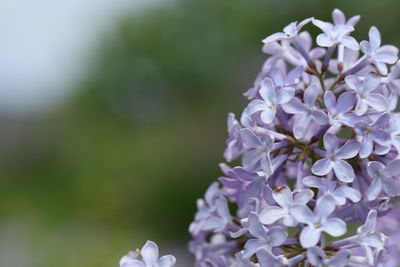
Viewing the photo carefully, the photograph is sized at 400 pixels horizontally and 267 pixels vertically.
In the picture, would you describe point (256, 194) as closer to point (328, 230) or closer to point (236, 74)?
point (328, 230)

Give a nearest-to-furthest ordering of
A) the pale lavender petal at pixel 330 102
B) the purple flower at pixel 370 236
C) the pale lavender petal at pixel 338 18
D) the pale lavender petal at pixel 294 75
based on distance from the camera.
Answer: the purple flower at pixel 370 236 → the pale lavender petal at pixel 330 102 → the pale lavender petal at pixel 294 75 → the pale lavender petal at pixel 338 18

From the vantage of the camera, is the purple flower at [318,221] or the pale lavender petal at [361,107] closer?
the purple flower at [318,221]

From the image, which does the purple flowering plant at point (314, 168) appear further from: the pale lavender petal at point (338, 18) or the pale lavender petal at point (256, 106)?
the pale lavender petal at point (338, 18)

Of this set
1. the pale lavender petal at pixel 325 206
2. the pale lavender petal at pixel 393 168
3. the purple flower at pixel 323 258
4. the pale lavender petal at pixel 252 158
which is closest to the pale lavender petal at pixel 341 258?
the purple flower at pixel 323 258

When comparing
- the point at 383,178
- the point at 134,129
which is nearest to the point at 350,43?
the point at 383,178

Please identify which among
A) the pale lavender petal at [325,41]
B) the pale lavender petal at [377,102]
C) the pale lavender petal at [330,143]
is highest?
the pale lavender petal at [325,41]

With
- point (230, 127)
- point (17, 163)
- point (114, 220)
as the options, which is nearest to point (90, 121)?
point (17, 163)

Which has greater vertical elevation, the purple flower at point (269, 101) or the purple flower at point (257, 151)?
the purple flower at point (269, 101)

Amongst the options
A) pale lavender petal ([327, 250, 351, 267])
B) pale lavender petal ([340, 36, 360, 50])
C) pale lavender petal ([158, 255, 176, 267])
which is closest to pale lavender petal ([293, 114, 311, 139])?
pale lavender petal ([340, 36, 360, 50])
